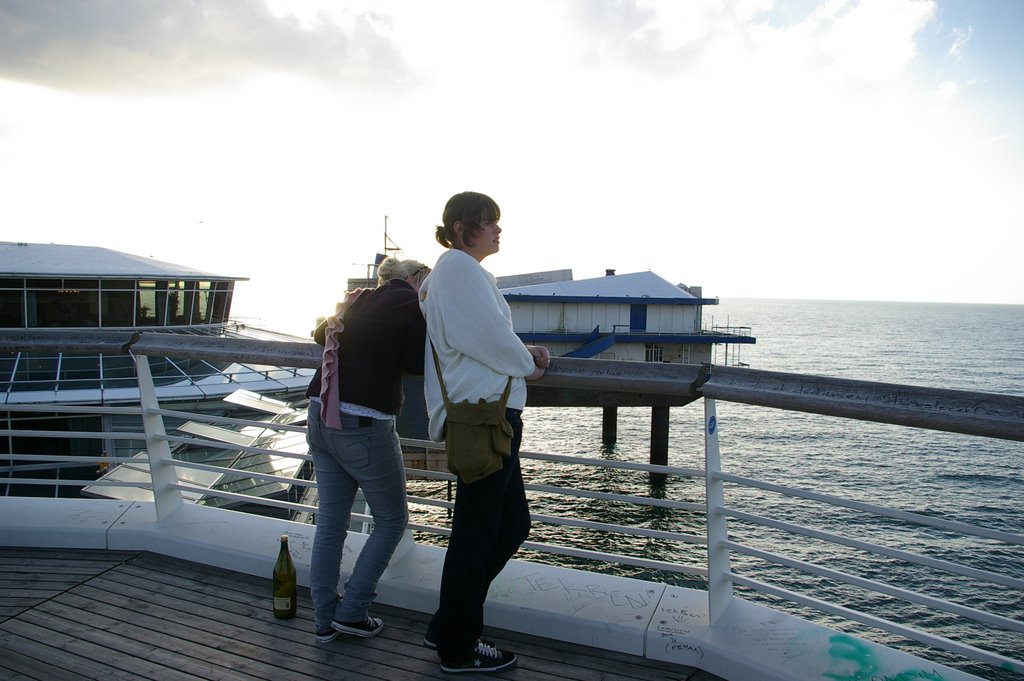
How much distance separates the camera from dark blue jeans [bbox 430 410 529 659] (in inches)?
99.4

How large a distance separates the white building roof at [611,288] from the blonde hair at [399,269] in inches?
1120

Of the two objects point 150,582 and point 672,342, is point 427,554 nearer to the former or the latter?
point 150,582

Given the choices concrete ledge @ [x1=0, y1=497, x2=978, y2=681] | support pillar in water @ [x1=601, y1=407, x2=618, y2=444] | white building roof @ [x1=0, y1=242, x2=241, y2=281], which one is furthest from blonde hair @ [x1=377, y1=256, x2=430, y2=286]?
support pillar in water @ [x1=601, y1=407, x2=618, y2=444]

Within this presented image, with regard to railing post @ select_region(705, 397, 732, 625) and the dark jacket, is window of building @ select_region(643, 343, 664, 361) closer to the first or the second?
railing post @ select_region(705, 397, 732, 625)

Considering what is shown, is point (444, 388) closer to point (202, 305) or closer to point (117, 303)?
point (117, 303)

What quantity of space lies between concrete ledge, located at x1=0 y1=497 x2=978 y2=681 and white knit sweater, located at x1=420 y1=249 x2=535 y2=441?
1.07m

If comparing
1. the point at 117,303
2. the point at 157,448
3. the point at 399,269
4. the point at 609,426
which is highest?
the point at 117,303

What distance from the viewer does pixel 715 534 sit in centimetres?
272

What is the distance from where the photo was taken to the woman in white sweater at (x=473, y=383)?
2381mm

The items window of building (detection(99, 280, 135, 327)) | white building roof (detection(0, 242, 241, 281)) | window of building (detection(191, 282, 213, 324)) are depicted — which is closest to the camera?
white building roof (detection(0, 242, 241, 281))

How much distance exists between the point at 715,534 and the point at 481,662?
1.05m

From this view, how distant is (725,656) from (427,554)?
1.51 metres

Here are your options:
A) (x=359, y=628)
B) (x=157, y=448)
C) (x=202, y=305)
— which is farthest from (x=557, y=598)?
(x=202, y=305)

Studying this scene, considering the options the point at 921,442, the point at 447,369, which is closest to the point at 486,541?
the point at 447,369
